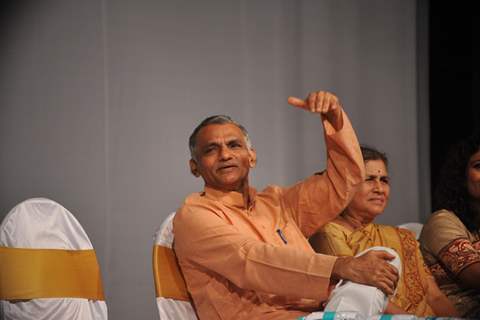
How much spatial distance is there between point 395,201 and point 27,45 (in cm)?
241

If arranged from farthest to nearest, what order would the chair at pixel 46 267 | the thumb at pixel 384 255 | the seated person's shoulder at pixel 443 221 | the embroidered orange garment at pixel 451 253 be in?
the seated person's shoulder at pixel 443 221 < the embroidered orange garment at pixel 451 253 < the chair at pixel 46 267 < the thumb at pixel 384 255

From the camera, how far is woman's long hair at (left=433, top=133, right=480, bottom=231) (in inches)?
130

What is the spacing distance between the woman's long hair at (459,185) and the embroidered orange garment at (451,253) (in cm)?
10

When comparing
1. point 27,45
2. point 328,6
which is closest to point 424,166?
point 328,6

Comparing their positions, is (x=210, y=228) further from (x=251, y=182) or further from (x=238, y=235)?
(x=251, y=182)

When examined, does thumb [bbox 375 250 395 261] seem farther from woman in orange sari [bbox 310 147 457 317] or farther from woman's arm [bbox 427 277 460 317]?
woman's arm [bbox 427 277 460 317]

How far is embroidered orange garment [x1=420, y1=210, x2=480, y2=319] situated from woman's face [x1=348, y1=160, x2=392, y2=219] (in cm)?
22

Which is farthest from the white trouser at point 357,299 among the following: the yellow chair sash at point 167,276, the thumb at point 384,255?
the yellow chair sash at point 167,276

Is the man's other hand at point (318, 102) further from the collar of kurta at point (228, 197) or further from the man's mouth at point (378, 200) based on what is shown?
the man's mouth at point (378, 200)


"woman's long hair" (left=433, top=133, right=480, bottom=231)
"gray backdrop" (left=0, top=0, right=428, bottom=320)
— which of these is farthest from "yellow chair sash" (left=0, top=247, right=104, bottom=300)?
"woman's long hair" (left=433, top=133, right=480, bottom=231)

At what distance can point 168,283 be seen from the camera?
279 centimetres

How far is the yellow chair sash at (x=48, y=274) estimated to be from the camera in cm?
257

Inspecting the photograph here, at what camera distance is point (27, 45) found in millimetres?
3133

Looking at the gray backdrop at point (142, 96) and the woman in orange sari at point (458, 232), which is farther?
the gray backdrop at point (142, 96)
